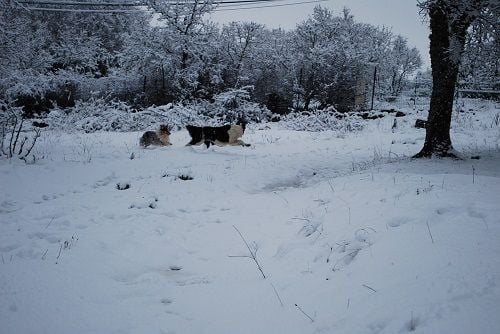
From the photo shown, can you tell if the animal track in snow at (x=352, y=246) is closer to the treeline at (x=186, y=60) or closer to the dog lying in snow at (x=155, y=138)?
the dog lying in snow at (x=155, y=138)

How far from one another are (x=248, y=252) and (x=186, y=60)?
21.7m

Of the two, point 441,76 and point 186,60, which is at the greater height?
point 186,60

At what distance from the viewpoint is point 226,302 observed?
3.18 m

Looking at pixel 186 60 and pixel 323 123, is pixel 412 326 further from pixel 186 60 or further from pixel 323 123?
pixel 186 60

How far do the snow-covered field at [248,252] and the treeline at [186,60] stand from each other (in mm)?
16687

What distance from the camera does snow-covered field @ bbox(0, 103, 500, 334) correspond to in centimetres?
262

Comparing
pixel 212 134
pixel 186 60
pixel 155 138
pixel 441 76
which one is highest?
pixel 186 60

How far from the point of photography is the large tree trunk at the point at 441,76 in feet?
24.1

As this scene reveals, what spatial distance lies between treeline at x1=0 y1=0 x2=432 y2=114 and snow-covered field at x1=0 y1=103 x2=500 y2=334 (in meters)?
16.7

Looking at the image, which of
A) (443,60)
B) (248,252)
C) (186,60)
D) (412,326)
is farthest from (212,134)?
(186,60)

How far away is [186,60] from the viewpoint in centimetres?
2367

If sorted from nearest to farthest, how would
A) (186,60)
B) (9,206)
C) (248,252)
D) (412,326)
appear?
(412,326)
(248,252)
(9,206)
(186,60)

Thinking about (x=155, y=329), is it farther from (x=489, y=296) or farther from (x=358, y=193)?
(x=358, y=193)

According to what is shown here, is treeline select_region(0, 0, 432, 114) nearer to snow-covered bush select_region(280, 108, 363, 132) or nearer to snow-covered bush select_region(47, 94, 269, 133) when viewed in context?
snow-covered bush select_region(47, 94, 269, 133)
